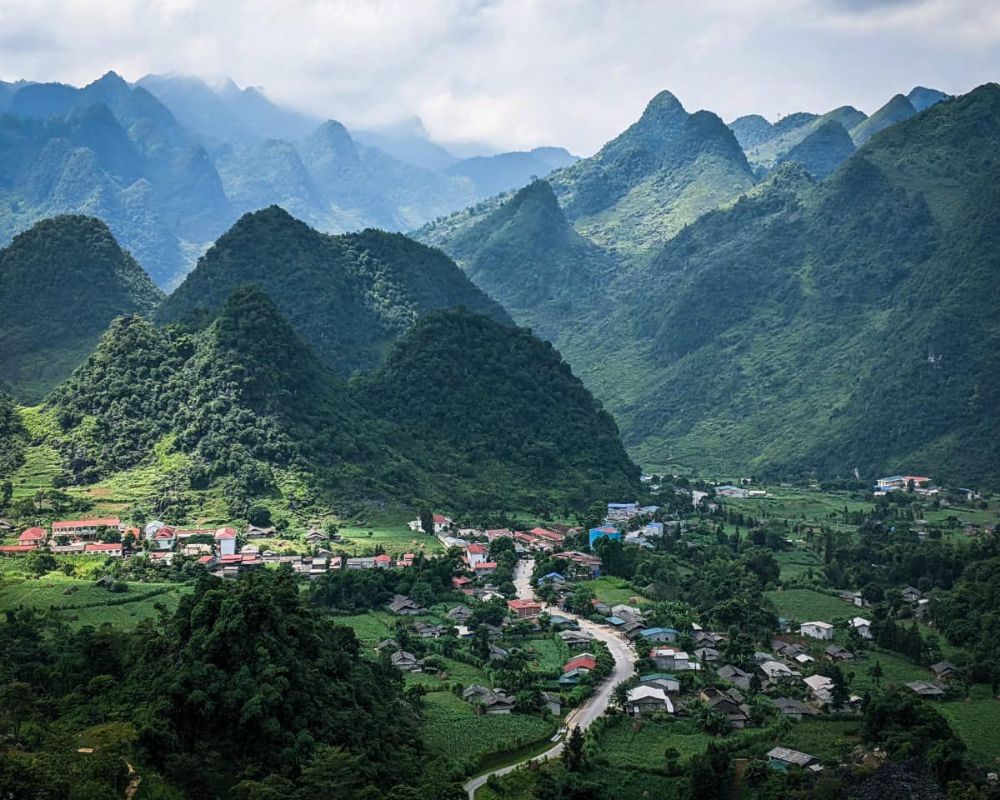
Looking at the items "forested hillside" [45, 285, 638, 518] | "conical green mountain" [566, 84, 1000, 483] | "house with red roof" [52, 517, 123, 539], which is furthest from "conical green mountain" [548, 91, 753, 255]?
"house with red roof" [52, 517, 123, 539]

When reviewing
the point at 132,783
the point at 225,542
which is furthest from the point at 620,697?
the point at 225,542

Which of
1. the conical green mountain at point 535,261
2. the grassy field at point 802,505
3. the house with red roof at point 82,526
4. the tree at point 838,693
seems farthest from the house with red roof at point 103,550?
the conical green mountain at point 535,261

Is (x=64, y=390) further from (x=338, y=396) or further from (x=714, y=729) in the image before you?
(x=714, y=729)

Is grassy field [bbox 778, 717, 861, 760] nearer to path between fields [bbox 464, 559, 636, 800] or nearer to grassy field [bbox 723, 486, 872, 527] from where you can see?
path between fields [bbox 464, 559, 636, 800]

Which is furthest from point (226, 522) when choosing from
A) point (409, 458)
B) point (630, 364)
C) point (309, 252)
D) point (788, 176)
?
point (788, 176)

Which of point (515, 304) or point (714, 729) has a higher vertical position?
point (515, 304)

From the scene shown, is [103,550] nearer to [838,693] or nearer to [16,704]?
[16,704]
